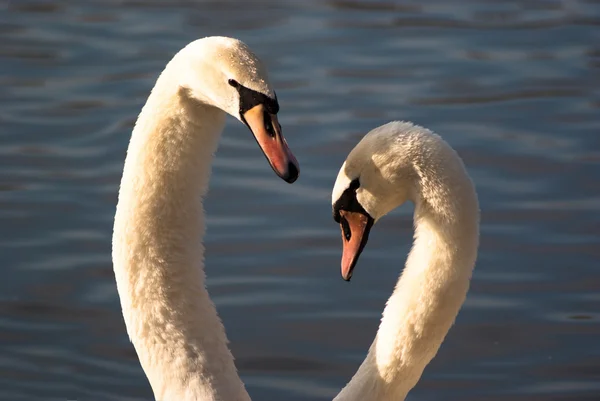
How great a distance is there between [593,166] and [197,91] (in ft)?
20.5

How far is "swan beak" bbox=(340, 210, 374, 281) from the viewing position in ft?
21.5

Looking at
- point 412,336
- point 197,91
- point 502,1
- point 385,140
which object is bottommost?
point 502,1

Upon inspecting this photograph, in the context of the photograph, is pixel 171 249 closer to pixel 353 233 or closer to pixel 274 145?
pixel 274 145

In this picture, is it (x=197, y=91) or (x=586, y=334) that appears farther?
(x=586, y=334)

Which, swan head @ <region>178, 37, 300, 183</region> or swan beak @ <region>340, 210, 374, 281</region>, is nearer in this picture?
swan head @ <region>178, 37, 300, 183</region>

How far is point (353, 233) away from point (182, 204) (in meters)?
0.93

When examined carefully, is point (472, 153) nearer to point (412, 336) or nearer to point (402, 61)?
point (402, 61)

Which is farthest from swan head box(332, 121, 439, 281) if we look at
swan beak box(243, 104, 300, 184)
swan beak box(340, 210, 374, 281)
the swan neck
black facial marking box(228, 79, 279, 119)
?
black facial marking box(228, 79, 279, 119)

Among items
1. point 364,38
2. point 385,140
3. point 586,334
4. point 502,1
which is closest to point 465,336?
point 586,334

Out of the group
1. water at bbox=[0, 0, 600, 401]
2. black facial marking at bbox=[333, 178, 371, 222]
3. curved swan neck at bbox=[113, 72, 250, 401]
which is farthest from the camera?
water at bbox=[0, 0, 600, 401]

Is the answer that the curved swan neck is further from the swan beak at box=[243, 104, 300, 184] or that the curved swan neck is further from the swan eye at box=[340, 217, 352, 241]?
the swan eye at box=[340, 217, 352, 241]

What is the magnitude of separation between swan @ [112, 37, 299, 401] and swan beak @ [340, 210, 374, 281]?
2.32 feet

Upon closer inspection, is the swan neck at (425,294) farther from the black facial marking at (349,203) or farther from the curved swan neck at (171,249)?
the curved swan neck at (171,249)

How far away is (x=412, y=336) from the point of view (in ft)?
21.5
